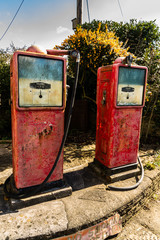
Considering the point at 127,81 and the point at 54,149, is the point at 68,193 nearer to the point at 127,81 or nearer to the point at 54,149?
the point at 54,149

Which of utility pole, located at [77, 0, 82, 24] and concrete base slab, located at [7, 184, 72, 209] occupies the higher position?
utility pole, located at [77, 0, 82, 24]

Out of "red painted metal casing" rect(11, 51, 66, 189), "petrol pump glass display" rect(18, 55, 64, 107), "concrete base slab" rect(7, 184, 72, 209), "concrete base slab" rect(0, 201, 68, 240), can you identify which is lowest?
"concrete base slab" rect(0, 201, 68, 240)

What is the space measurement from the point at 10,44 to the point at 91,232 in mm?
8404

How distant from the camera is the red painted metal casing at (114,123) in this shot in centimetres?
250

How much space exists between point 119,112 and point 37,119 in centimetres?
121

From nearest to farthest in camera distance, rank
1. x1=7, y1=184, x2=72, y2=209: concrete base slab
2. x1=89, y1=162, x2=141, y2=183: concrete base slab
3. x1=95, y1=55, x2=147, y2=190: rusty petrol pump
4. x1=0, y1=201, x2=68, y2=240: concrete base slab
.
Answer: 1. x1=0, y1=201, x2=68, y2=240: concrete base slab
2. x1=7, y1=184, x2=72, y2=209: concrete base slab
3. x1=95, y1=55, x2=147, y2=190: rusty petrol pump
4. x1=89, y1=162, x2=141, y2=183: concrete base slab

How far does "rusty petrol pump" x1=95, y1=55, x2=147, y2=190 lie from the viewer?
8.10ft

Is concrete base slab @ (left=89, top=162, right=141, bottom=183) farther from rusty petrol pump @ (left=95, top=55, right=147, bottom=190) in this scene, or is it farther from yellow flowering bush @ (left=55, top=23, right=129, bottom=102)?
yellow flowering bush @ (left=55, top=23, right=129, bottom=102)

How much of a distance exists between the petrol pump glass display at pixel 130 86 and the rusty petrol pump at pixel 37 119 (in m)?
0.75

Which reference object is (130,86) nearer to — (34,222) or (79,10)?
(34,222)

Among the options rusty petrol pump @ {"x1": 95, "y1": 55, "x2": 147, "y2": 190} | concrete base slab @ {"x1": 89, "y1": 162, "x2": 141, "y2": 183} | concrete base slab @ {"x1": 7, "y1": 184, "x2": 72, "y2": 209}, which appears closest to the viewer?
concrete base slab @ {"x1": 7, "y1": 184, "x2": 72, "y2": 209}

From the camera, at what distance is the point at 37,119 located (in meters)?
2.03

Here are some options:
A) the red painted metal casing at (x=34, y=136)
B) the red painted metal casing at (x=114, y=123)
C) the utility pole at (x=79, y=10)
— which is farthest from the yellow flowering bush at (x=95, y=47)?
the red painted metal casing at (x=34, y=136)

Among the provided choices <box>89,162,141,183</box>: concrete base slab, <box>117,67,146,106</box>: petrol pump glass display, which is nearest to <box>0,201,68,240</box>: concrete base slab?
<box>89,162,141,183</box>: concrete base slab
